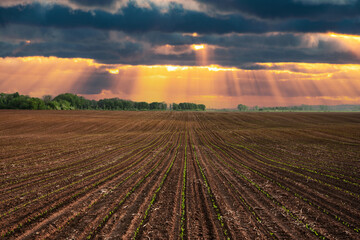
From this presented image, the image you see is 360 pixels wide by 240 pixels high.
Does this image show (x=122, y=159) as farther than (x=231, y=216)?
Yes

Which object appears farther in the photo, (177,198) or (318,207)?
(177,198)

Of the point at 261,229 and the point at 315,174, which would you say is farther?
the point at 315,174

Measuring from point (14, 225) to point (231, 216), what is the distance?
7630mm

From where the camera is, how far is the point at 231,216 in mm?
9008

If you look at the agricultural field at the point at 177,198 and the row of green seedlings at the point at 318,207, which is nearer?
the agricultural field at the point at 177,198

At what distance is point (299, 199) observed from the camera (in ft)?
36.4

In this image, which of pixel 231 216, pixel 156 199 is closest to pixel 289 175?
pixel 231 216

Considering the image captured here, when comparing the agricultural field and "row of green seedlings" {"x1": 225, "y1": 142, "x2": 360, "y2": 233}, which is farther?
"row of green seedlings" {"x1": 225, "y1": 142, "x2": 360, "y2": 233}

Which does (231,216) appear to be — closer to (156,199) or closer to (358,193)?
(156,199)

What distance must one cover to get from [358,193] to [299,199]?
3.53m

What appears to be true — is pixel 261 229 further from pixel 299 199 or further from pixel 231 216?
pixel 299 199

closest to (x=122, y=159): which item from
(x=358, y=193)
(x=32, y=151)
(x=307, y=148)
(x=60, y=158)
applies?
(x=60, y=158)

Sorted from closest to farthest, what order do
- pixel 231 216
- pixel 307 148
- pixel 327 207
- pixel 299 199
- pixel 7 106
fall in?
1. pixel 231 216
2. pixel 327 207
3. pixel 299 199
4. pixel 307 148
5. pixel 7 106

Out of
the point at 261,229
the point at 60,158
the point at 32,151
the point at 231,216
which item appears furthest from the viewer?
the point at 32,151
